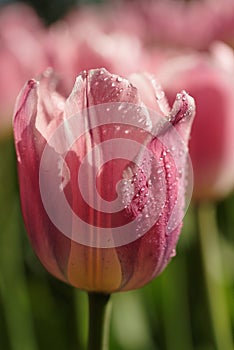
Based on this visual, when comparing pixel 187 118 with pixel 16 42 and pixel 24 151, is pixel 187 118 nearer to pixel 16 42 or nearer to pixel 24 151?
pixel 24 151

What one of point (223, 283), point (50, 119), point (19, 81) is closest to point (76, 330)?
point (223, 283)

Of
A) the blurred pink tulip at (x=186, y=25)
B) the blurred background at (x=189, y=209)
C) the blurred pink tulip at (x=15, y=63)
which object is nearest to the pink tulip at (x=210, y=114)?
the blurred background at (x=189, y=209)

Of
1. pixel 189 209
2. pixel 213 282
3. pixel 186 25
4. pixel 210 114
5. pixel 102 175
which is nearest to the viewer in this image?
pixel 102 175

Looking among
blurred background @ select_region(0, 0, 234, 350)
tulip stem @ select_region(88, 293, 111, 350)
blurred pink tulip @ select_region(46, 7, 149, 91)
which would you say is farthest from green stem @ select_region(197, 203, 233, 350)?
tulip stem @ select_region(88, 293, 111, 350)

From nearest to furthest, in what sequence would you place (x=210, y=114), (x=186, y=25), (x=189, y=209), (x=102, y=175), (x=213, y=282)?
(x=102, y=175) < (x=210, y=114) < (x=213, y=282) < (x=189, y=209) < (x=186, y=25)

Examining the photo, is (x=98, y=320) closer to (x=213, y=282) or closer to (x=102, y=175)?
(x=102, y=175)

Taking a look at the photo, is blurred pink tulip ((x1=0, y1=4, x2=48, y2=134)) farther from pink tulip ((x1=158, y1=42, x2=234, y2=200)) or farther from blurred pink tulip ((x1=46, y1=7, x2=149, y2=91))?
pink tulip ((x1=158, y1=42, x2=234, y2=200))

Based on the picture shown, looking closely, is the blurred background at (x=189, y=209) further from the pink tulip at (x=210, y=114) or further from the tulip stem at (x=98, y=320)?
the tulip stem at (x=98, y=320)

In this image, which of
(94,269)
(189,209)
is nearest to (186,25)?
(189,209)
